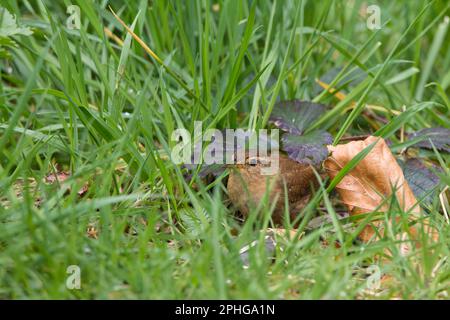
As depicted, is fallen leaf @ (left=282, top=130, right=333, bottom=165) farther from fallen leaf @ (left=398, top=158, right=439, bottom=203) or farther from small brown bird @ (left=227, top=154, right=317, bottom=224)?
fallen leaf @ (left=398, top=158, right=439, bottom=203)

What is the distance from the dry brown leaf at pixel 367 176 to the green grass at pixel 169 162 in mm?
65

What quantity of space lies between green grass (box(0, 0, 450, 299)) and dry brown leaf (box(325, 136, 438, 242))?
0.06 metres

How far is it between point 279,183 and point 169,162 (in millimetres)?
357

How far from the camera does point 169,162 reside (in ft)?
6.96

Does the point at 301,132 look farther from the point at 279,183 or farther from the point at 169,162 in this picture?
the point at 169,162

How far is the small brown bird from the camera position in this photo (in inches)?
83.7

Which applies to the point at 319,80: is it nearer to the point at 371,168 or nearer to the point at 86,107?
the point at 371,168

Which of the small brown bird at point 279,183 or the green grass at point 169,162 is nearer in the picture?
the green grass at point 169,162

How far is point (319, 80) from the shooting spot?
2.64 m

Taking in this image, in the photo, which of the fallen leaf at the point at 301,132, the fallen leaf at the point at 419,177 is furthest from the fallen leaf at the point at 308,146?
the fallen leaf at the point at 419,177

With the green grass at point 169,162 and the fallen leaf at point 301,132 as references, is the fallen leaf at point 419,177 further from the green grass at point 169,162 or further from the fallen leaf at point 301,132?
the fallen leaf at point 301,132

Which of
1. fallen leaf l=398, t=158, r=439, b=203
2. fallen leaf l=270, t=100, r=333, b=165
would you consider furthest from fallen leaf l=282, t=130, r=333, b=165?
fallen leaf l=398, t=158, r=439, b=203

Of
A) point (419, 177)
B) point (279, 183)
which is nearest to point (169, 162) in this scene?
Result: point (279, 183)

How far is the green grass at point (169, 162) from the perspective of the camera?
1513 millimetres
